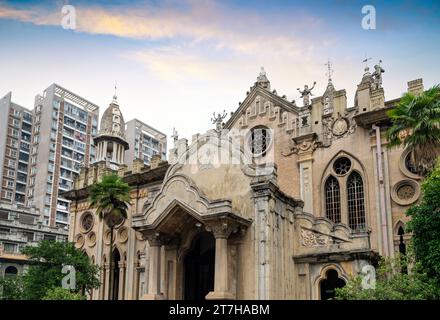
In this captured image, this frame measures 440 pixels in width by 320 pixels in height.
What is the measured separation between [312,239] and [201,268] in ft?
22.2

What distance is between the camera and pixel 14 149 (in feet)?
310

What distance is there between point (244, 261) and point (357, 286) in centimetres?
664

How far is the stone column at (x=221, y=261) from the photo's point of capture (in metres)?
23.1

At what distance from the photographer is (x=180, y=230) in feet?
89.7

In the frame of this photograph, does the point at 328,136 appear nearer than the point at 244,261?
No

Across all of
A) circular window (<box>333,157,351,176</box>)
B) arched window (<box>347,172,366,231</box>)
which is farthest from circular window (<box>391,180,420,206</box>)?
circular window (<box>333,157,351,176</box>)

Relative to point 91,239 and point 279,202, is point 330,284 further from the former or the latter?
point 91,239

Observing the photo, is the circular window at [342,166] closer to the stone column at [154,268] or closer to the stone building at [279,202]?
the stone building at [279,202]

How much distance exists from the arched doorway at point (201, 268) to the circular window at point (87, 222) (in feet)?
57.2

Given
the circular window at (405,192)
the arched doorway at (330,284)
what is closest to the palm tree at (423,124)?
the circular window at (405,192)

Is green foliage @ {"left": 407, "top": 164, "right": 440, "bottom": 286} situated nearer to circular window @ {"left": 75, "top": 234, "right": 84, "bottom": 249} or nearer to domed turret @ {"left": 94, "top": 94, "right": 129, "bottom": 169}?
circular window @ {"left": 75, "top": 234, "right": 84, "bottom": 249}

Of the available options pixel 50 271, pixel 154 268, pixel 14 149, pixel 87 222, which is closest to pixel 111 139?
pixel 87 222
